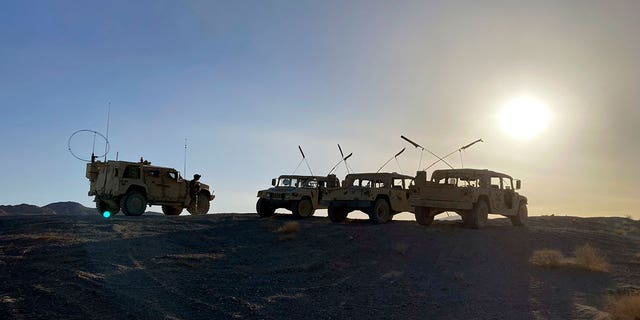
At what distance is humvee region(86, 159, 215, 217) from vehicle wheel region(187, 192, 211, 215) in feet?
1.24

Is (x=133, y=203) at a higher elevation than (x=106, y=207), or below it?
higher

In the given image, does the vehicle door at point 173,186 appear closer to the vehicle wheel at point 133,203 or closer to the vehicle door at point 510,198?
the vehicle wheel at point 133,203

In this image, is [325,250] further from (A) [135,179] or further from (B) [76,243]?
(A) [135,179]

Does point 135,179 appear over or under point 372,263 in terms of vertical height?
over

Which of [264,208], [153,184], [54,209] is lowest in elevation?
[264,208]

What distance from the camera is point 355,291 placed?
9562 mm

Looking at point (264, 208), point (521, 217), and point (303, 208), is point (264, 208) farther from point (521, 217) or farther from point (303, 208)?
point (521, 217)

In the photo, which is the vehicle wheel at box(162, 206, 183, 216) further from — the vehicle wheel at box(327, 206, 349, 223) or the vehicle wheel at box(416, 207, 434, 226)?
the vehicle wheel at box(416, 207, 434, 226)

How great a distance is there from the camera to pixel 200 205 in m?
25.5

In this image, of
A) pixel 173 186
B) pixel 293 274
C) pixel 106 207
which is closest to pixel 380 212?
pixel 293 274

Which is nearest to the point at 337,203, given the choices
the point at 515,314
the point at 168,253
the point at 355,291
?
the point at 168,253

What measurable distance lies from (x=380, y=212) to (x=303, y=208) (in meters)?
4.26

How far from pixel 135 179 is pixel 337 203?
8406 millimetres

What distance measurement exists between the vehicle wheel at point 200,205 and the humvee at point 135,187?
1.24ft
